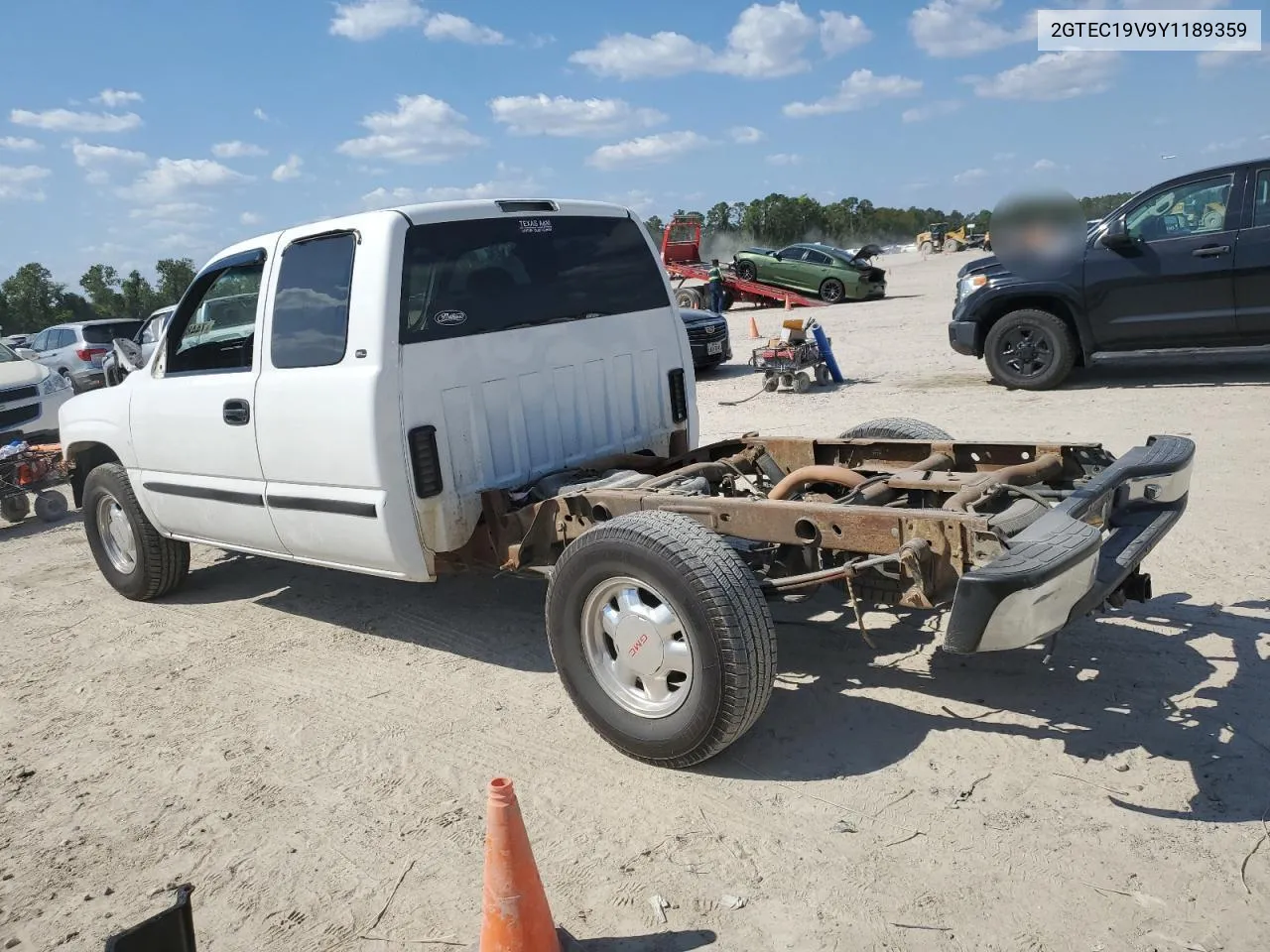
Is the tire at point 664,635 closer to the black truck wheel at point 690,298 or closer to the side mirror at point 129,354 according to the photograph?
the side mirror at point 129,354

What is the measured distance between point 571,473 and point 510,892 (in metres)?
2.39

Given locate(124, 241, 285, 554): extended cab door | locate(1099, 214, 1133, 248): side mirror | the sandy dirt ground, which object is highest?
locate(1099, 214, 1133, 248): side mirror

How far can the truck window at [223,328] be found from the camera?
491cm

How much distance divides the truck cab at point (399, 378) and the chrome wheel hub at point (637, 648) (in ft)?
3.29

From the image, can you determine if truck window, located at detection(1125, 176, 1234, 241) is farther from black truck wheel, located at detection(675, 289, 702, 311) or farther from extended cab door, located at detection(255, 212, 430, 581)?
black truck wheel, located at detection(675, 289, 702, 311)

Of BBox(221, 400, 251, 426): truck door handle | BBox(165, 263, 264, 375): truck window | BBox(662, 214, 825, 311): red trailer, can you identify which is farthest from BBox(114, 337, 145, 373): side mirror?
BBox(662, 214, 825, 311): red trailer

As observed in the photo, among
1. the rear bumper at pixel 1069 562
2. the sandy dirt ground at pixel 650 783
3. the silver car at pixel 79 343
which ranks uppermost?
the silver car at pixel 79 343

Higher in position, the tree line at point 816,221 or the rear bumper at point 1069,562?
the tree line at point 816,221

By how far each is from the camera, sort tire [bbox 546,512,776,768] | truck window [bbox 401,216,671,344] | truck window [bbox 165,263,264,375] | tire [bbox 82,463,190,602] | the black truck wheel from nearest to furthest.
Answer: tire [bbox 546,512,776,768], truck window [bbox 401,216,671,344], truck window [bbox 165,263,264,375], tire [bbox 82,463,190,602], the black truck wheel

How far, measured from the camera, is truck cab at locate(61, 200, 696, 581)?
167 inches

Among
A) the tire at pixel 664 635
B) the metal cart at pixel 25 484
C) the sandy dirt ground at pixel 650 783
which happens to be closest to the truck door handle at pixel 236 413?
the sandy dirt ground at pixel 650 783

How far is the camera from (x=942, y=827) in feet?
10.3

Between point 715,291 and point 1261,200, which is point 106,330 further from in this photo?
point 1261,200

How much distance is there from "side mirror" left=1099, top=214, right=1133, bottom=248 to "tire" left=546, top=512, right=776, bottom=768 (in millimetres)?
7710
